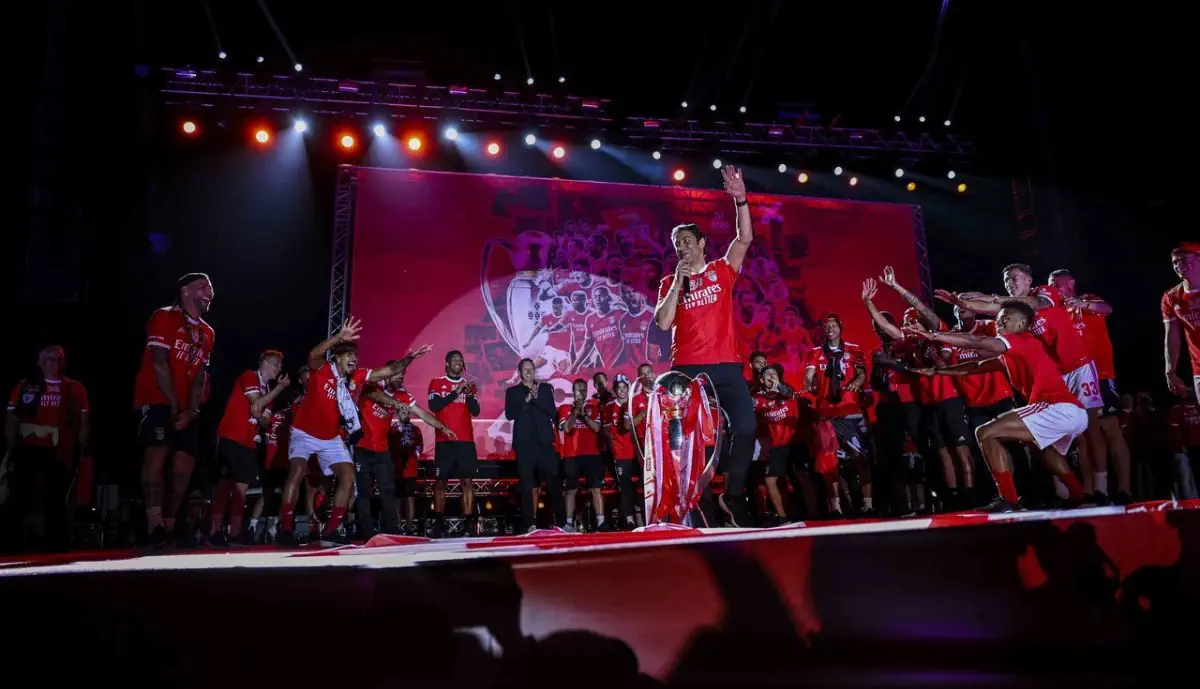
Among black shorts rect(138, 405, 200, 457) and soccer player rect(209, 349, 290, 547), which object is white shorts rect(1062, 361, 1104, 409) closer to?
soccer player rect(209, 349, 290, 547)

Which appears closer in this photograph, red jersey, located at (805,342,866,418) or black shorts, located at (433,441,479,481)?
black shorts, located at (433,441,479,481)

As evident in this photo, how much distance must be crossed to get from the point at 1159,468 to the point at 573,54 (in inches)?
445

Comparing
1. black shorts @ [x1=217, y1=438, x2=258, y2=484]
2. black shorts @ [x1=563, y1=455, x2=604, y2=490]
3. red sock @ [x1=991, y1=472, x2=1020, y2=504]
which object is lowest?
Answer: red sock @ [x1=991, y1=472, x2=1020, y2=504]

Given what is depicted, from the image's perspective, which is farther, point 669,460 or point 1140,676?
point 669,460

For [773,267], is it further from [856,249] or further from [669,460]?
[669,460]

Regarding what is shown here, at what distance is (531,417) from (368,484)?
7.05 feet

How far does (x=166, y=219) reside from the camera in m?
11.3

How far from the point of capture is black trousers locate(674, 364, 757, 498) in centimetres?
Result: 466

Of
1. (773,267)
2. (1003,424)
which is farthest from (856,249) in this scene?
(1003,424)

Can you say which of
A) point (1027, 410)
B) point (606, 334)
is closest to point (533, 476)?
point (606, 334)

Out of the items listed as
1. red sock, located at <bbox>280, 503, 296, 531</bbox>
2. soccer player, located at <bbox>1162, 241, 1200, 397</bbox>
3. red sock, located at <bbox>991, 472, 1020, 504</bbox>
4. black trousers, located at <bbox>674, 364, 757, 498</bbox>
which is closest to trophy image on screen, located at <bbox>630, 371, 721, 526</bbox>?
black trousers, located at <bbox>674, 364, 757, 498</bbox>

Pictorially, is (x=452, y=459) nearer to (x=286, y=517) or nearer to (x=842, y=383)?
(x=286, y=517)

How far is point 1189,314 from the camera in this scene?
6.00m

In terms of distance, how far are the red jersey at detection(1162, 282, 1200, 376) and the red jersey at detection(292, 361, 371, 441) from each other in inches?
305
